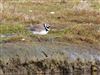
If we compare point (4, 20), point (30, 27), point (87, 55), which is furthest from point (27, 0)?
point (87, 55)

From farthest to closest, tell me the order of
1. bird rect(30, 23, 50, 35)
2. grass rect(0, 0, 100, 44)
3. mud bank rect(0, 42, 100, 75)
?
1. grass rect(0, 0, 100, 44)
2. bird rect(30, 23, 50, 35)
3. mud bank rect(0, 42, 100, 75)

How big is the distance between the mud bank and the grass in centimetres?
76

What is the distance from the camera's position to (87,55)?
16266mm

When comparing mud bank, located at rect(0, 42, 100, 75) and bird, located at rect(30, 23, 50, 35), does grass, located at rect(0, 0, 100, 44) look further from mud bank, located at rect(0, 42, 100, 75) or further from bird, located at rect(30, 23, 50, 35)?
mud bank, located at rect(0, 42, 100, 75)

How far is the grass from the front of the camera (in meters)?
17.5

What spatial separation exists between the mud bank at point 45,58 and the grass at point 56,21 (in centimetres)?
76

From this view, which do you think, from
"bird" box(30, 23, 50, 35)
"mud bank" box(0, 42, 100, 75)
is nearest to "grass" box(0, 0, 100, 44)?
"bird" box(30, 23, 50, 35)

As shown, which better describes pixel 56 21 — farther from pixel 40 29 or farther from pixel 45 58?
pixel 45 58

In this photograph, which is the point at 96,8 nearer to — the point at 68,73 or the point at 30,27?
the point at 30,27

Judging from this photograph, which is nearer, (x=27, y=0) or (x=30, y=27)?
(x=30, y=27)

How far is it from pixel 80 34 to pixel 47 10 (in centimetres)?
504

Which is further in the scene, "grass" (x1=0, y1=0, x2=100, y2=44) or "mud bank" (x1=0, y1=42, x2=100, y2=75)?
"grass" (x1=0, y1=0, x2=100, y2=44)

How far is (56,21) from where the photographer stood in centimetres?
2014

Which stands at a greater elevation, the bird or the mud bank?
the bird
